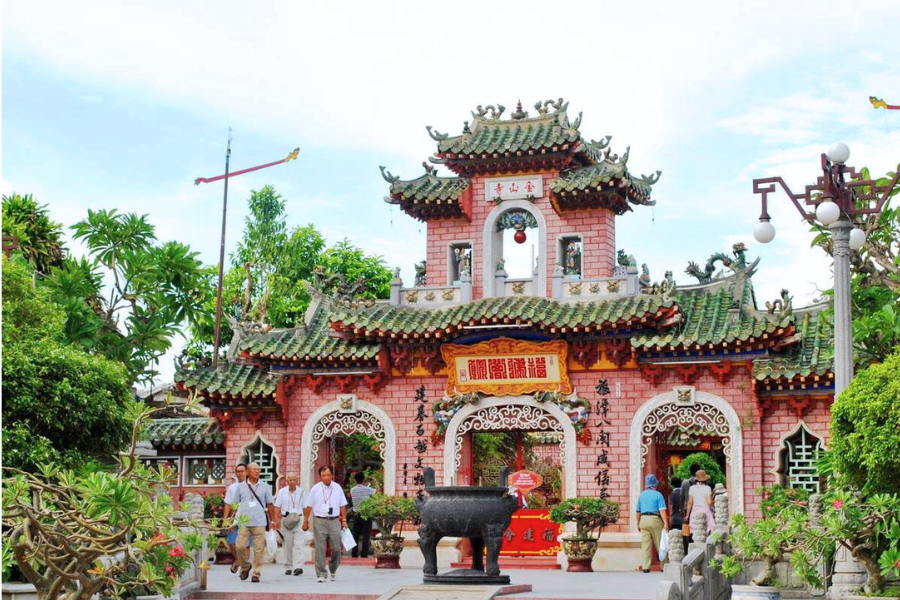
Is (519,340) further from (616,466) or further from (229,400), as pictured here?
(229,400)

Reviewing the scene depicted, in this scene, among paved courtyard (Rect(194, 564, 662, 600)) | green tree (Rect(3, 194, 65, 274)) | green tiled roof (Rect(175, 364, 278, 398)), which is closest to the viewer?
paved courtyard (Rect(194, 564, 662, 600))

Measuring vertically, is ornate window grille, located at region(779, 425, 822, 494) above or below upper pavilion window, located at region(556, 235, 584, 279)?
below

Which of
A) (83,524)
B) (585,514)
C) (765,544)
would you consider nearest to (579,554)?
(585,514)

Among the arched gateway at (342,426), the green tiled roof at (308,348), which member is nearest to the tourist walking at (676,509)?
the arched gateway at (342,426)

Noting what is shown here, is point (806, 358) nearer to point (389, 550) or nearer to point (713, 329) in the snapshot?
point (713, 329)

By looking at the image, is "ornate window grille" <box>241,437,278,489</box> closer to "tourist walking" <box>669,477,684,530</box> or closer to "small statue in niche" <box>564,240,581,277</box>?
"small statue in niche" <box>564,240,581,277</box>

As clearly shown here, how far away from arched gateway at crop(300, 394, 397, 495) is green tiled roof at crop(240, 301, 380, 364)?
0.75m

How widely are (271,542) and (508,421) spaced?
4060 millimetres

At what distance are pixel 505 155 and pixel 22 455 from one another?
8.60 metres

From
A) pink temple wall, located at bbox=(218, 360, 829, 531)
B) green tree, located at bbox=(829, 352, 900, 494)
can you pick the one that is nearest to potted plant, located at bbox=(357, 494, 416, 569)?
pink temple wall, located at bbox=(218, 360, 829, 531)

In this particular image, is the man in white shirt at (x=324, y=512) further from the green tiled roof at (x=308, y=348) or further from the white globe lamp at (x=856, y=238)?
the white globe lamp at (x=856, y=238)

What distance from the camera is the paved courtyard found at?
13.5 m

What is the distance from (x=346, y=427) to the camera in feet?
63.2

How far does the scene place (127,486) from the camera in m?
7.38
